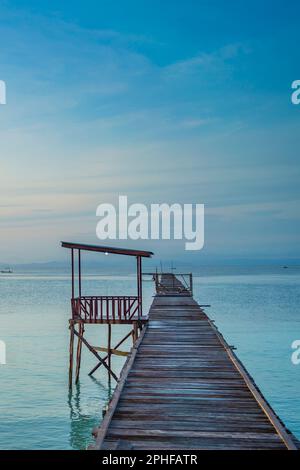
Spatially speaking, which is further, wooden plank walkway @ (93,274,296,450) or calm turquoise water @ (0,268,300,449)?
calm turquoise water @ (0,268,300,449)

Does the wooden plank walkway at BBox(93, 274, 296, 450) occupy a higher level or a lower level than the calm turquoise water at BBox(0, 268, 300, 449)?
higher

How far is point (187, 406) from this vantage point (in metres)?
7.59

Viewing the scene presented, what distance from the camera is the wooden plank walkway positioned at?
617 cm

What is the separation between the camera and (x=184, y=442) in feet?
20.0

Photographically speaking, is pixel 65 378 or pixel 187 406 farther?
pixel 65 378

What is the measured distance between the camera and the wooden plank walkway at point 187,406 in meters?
6.17

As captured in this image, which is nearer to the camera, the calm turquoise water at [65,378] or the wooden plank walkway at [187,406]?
the wooden plank walkway at [187,406]

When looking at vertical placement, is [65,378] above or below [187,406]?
below

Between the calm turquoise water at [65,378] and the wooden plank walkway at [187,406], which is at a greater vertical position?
the wooden plank walkway at [187,406]
